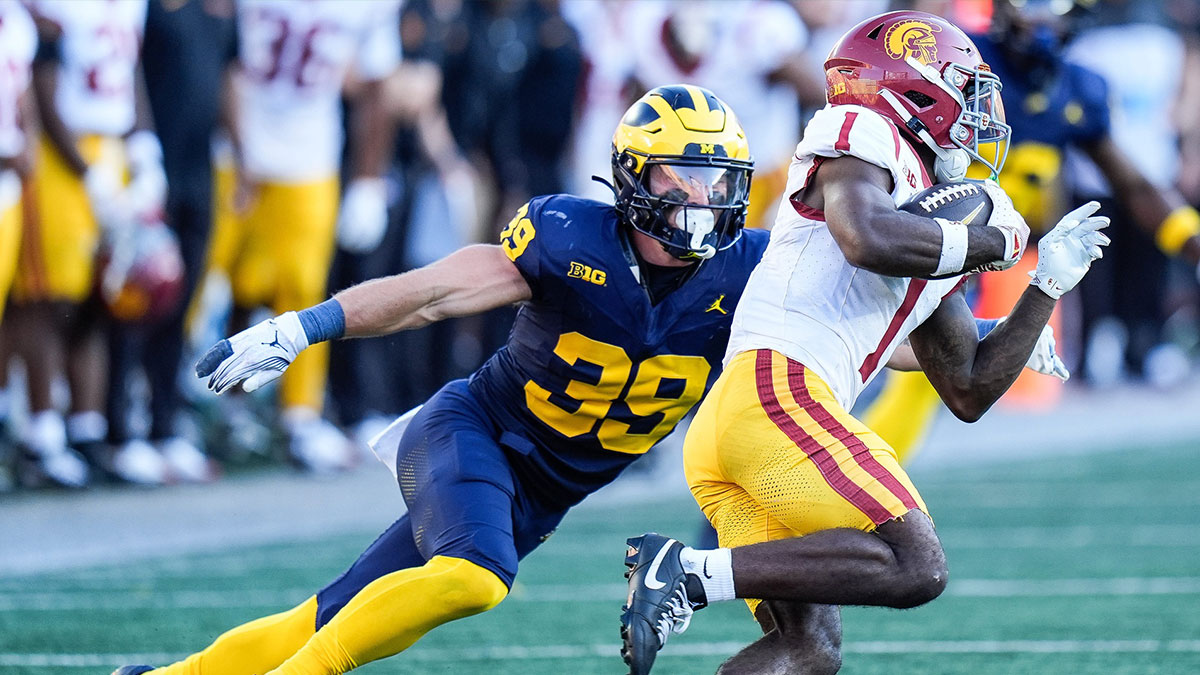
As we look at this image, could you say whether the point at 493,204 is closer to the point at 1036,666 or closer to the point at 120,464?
the point at 120,464

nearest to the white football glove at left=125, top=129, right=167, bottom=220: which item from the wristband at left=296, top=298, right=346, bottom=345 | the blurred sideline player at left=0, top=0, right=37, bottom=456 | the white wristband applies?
the blurred sideline player at left=0, top=0, right=37, bottom=456

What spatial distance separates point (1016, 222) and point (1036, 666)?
1.58 metres

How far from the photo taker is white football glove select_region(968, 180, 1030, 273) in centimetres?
378

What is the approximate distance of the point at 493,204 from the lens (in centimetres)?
1062

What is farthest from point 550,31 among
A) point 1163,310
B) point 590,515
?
point 1163,310

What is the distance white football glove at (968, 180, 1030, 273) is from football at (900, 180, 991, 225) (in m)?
0.02

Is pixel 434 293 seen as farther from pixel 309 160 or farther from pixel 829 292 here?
pixel 309 160

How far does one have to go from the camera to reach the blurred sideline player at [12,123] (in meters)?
7.20

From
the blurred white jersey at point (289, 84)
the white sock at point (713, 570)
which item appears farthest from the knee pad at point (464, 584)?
the blurred white jersey at point (289, 84)

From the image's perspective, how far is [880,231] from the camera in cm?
363

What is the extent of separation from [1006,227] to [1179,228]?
9.67 feet

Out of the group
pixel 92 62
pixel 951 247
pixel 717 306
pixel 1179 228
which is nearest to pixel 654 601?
pixel 717 306

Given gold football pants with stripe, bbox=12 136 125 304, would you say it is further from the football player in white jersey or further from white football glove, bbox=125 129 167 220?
the football player in white jersey

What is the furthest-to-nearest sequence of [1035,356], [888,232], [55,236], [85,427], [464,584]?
[85,427], [55,236], [1035,356], [464,584], [888,232]
